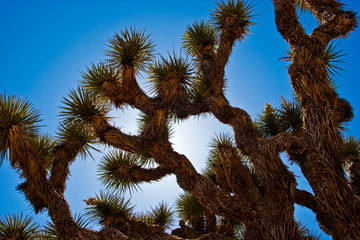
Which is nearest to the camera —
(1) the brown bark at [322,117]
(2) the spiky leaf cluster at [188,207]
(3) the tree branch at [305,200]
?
(1) the brown bark at [322,117]

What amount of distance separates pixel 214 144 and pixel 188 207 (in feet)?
4.89

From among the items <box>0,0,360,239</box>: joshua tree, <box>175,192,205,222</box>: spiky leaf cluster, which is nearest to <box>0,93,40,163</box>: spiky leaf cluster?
<box>0,0,360,239</box>: joshua tree

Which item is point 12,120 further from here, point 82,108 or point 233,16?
point 233,16

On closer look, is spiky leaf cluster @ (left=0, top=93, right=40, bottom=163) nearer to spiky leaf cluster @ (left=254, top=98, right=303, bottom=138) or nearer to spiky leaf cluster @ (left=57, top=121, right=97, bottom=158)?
spiky leaf cluster @ (left=57, top=121, right=97, bottom=158)

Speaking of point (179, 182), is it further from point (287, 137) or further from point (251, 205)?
point (287, 137)

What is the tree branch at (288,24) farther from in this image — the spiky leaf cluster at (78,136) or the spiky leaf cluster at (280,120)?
the spiky leaf cluster at (78,136)

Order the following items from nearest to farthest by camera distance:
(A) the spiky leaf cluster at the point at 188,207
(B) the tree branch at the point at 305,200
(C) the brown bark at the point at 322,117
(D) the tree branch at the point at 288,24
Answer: (C) the brown bark at the point at 322,117 < (B) the tree branch at the point at 305,200 < (D) the tree branch at the point at 288,24 < (A) the spiky leaf cluster at the point at 188,207

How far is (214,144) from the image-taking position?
20.9 ft

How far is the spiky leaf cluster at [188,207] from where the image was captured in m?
5.67

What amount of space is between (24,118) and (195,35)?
392 centimetres

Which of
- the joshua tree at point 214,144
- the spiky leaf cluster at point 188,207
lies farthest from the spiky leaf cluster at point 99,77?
the spiky leaf cluster at point 188,207

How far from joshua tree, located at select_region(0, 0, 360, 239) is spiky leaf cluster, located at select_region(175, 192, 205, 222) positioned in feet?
0.07

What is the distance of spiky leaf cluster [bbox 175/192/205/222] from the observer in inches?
223

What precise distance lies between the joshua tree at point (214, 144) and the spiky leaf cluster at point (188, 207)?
2cm
